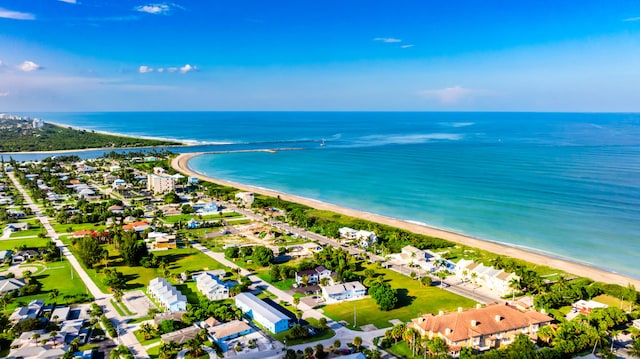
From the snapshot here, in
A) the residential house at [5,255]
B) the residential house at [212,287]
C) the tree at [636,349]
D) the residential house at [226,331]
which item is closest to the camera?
the tree at [636,349]

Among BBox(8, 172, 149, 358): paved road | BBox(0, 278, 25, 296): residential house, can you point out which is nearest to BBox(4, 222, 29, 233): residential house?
BBox(8, 172, 149, 358): paved road

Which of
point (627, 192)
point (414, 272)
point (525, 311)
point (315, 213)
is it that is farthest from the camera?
point (627, 192)

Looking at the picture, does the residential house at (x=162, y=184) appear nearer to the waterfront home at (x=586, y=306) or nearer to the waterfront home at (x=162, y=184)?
the waterfront home at (x=162, y=184)

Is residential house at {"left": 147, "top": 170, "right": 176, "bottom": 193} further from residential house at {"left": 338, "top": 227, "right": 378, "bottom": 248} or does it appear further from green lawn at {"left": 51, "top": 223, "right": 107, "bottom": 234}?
residential house at {"left": 338, "top": 227, "right": 378, "bottom": 248}

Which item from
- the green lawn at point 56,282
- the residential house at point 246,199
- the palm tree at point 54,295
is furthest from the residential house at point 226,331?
the residential house at point 246,199

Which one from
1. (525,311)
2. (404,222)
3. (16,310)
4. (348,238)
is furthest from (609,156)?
(16,310)

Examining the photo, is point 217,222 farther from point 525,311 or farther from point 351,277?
point 525,311
